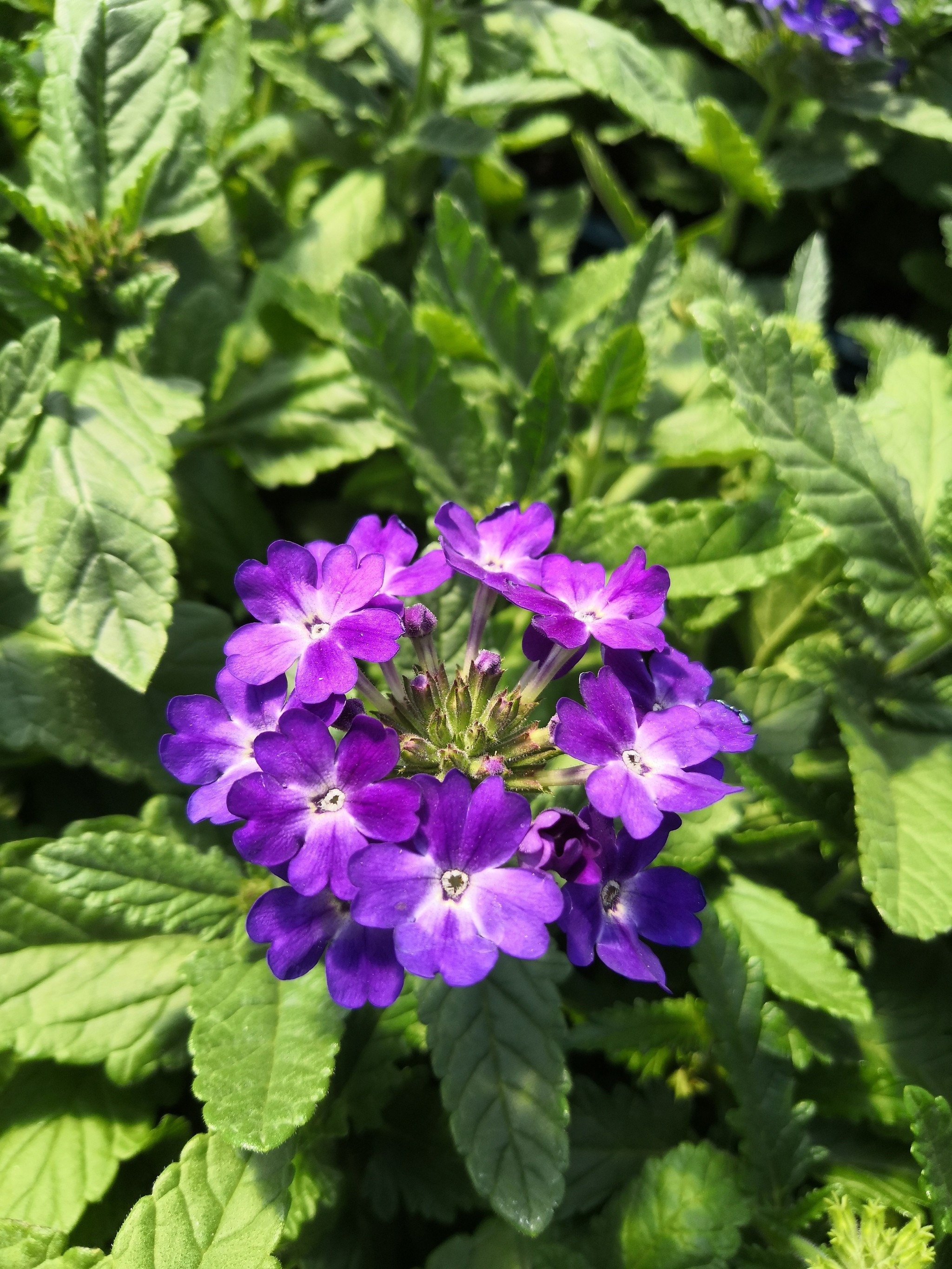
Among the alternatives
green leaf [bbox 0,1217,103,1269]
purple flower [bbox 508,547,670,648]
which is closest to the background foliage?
green leaf [bbox 0,1217,103,1269]

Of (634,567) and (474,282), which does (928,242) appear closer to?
(474,282)

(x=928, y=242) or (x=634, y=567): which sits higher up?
(x=928, y=242)

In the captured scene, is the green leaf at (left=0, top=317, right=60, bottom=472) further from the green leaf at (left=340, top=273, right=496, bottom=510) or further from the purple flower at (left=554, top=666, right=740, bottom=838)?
the purple flower at (left=554, top=666, right=740, bottom=838)

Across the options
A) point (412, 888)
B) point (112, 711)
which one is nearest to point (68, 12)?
point (112, 711)

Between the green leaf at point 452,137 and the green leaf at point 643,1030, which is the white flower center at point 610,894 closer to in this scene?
the green leaf at point 643,1030

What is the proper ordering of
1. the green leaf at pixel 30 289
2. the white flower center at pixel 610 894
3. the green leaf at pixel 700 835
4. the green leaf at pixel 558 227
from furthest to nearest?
the green leaf at pixel 558 227
the green leaf at pixel 30 289
the green leaf at pixel 700 835
the white flower center at pixel 610 894

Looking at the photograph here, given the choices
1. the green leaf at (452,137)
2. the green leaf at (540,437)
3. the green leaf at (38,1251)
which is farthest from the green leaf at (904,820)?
the green leaf at (452,137)
